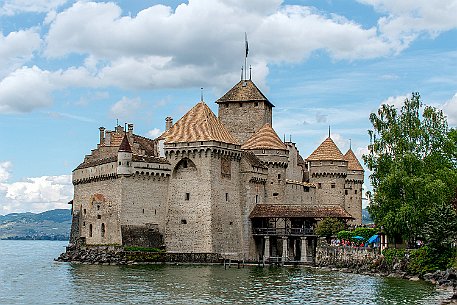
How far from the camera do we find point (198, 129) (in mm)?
65562

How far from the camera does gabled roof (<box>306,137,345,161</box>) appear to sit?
78875mm

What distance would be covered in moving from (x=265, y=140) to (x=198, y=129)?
31.2ft

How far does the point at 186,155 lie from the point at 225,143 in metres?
3.41

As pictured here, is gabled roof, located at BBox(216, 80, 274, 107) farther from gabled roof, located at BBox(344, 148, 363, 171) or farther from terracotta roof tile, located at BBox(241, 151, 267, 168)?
gabled roof, located at BBox(344, 148, 363, 171)

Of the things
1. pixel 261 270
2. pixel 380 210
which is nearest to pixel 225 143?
pixel 261 270

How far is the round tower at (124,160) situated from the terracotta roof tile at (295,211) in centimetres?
1167

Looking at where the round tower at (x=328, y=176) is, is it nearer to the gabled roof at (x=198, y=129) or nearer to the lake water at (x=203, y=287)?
the gabled roof at (x=198, y=129)

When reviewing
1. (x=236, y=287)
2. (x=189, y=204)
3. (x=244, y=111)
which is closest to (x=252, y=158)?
(x=189, y=204)

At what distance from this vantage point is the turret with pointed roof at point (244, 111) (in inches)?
3118

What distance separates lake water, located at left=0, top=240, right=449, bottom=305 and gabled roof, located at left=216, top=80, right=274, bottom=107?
2498 centimetres

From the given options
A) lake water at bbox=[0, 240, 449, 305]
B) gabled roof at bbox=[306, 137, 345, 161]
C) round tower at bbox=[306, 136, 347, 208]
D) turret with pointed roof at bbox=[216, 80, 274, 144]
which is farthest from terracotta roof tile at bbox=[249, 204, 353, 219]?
turret with pointed roof at bbox=[216, 80, 274, 144]

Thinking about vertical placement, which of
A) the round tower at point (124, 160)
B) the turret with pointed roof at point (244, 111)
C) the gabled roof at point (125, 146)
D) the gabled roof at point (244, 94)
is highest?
the gabled roof at point (244, 94)

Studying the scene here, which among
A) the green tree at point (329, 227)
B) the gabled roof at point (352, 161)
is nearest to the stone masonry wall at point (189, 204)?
the green tree at point (329, 227)

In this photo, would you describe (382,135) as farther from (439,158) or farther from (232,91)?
(232,91)
